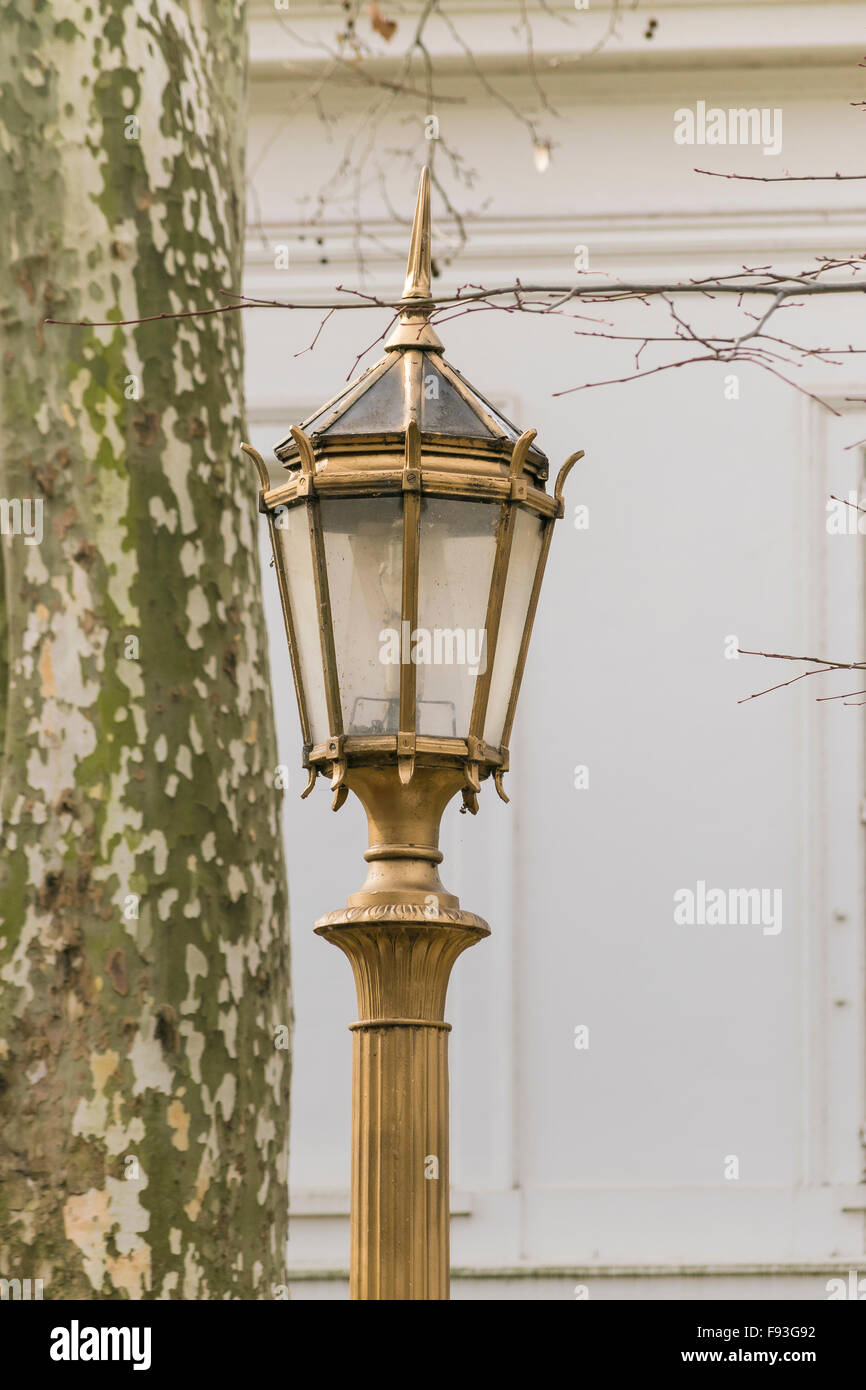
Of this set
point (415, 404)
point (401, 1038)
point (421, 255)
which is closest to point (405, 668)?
point (415, 404)

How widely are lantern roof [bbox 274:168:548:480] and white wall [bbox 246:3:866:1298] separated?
200 inches

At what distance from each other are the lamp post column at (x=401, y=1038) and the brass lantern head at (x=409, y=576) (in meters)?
0.07

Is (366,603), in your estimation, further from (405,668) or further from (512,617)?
(512,617)

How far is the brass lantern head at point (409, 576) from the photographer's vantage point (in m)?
3.17

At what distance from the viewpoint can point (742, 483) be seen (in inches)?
343

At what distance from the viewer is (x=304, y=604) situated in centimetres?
334

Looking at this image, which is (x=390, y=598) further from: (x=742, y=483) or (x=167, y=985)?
(x=742, y=483)

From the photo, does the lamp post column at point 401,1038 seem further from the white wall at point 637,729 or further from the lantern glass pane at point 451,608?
the white wall at point 637,729

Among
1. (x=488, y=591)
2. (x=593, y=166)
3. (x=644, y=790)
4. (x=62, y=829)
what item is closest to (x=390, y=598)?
(x=488, y=591)

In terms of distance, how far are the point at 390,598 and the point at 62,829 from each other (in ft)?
5.68

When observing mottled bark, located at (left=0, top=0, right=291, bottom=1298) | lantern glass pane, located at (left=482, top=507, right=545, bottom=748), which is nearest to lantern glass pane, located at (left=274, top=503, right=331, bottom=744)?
lantern glass pane, located at (left=482, top=507, right=545, bottom=748)

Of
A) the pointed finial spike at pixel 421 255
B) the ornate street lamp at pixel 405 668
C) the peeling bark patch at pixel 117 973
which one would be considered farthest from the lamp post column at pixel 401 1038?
the peeling bark patch at pixel 117 973

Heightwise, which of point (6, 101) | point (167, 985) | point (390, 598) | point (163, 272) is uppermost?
point (6, 101)

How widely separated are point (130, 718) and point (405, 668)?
1.74 m
